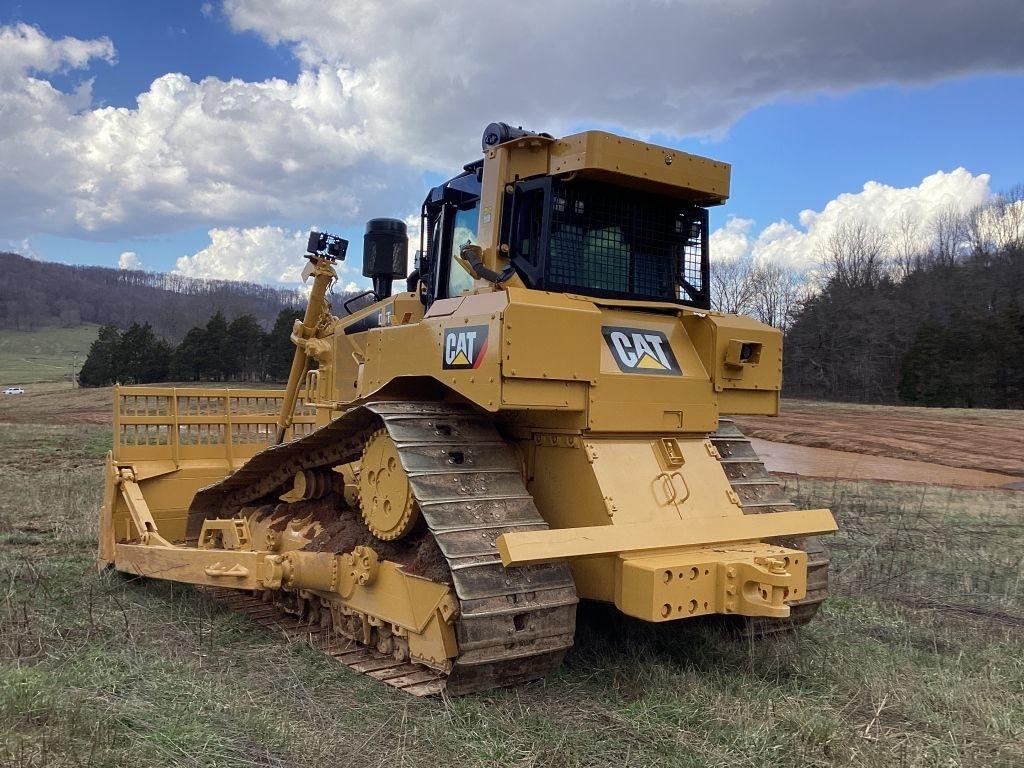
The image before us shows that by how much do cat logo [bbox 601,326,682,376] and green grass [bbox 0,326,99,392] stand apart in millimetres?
67569

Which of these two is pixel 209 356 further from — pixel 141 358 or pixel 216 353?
pixel 141 358

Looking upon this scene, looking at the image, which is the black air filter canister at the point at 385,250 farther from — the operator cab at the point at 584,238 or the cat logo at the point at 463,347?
the cat logo at the point at 463,347

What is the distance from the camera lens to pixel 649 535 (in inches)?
184

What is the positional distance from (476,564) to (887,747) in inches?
81.7

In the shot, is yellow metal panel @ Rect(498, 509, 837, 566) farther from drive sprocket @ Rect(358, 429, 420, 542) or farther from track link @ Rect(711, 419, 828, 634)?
drive sprocket @ Rect(358, 429, 420, 542)

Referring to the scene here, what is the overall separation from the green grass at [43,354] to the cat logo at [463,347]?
6733 centimetres

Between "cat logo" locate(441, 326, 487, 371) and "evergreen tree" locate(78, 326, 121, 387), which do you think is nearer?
"cat logo" locate(441, 326, 487, 371)

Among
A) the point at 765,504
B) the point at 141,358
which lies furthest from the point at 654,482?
the point at 141,358

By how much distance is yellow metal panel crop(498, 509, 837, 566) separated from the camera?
4215 millimetres

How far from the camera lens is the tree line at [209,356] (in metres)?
52.4

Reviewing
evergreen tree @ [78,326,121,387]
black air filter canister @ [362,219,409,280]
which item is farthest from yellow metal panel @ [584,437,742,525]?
evergreen tree @ [78,326,121,387]

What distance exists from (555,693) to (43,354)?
111584mm

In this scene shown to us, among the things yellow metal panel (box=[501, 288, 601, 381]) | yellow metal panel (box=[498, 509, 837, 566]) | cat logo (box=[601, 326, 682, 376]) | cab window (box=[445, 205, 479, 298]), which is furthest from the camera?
cab window (box=[445, 205, 479, 298])

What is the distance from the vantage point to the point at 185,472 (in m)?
8.09
